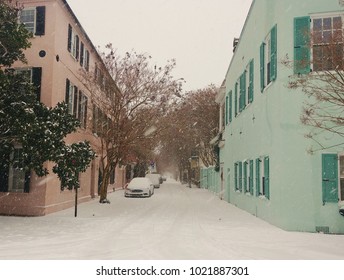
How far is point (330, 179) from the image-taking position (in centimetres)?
1050

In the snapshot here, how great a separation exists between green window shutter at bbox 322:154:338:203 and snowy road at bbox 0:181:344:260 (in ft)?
3.76

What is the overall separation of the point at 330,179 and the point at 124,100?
1274cm

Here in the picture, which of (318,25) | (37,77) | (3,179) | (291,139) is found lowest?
(3,179)

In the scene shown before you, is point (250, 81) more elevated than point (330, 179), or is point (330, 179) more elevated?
point (250, 81)

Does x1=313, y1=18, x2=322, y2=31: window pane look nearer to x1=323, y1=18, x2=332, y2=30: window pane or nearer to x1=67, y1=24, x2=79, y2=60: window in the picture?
x1=323, y1=18, x2=332, y2=30: window pane

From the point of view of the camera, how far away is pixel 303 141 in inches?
429

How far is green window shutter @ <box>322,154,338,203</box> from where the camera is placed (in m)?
10.5

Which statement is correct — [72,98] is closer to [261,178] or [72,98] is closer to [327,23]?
[261,178]

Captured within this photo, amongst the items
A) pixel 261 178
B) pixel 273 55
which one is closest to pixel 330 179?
pixel 261 178

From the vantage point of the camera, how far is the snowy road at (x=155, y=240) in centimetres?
744

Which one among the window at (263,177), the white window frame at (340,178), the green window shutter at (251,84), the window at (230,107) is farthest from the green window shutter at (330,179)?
the window at (230,107)

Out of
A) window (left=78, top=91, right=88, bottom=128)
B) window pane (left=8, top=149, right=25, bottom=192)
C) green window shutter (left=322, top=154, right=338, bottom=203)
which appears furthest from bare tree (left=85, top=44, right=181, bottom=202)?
green window shutter (left=322, top=154, right=338, bottom=203)

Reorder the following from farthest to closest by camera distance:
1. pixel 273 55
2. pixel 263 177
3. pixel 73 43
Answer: pixel 73 43 < pixel 263 177 < pixel 273 55

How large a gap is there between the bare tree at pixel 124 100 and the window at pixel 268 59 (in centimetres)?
830
